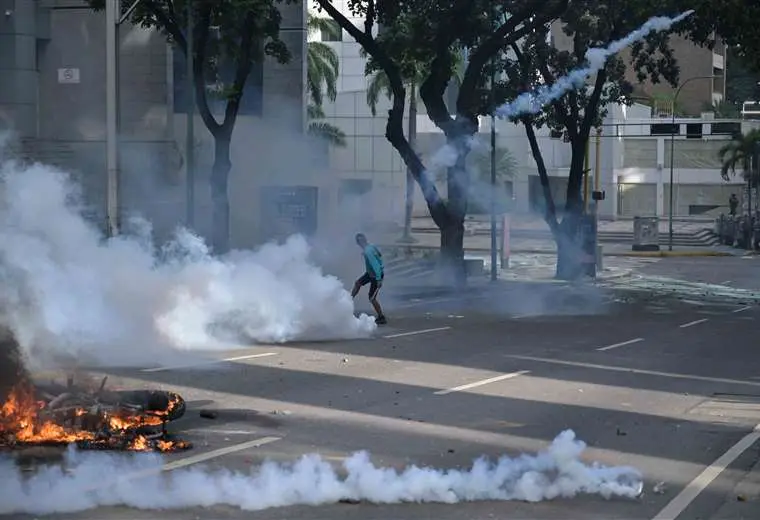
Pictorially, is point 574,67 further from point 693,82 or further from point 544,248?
point 693,82

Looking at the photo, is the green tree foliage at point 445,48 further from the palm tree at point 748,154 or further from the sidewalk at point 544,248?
the palm tree at point 748,154

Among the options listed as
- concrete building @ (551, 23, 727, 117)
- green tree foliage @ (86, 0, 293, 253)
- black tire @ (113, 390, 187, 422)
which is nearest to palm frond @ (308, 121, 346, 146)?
green tree foliage @ (86, 0, 293, 253)

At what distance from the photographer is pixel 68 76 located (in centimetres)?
3197

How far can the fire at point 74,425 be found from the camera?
9383 millimetres

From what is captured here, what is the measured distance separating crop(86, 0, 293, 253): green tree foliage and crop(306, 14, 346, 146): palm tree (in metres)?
21.6

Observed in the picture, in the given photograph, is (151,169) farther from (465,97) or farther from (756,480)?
(756,480)

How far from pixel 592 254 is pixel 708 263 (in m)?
13.2

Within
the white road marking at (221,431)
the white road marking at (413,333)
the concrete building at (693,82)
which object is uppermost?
the concrete building at (693,82)

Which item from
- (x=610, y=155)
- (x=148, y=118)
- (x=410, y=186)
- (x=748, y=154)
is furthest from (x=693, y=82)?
(x=148, y=118)

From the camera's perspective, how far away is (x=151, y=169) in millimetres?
34656

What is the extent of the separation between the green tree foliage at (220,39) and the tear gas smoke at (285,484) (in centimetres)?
1822

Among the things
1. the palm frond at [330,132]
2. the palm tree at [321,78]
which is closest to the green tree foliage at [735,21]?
the palm frond at [330,132]

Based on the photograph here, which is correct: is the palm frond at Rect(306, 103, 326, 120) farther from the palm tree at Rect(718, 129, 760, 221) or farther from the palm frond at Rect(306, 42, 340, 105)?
the palm tree at Rect(718, 129, 760, 221)

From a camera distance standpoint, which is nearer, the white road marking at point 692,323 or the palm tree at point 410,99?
the white road marking at point 692,323
